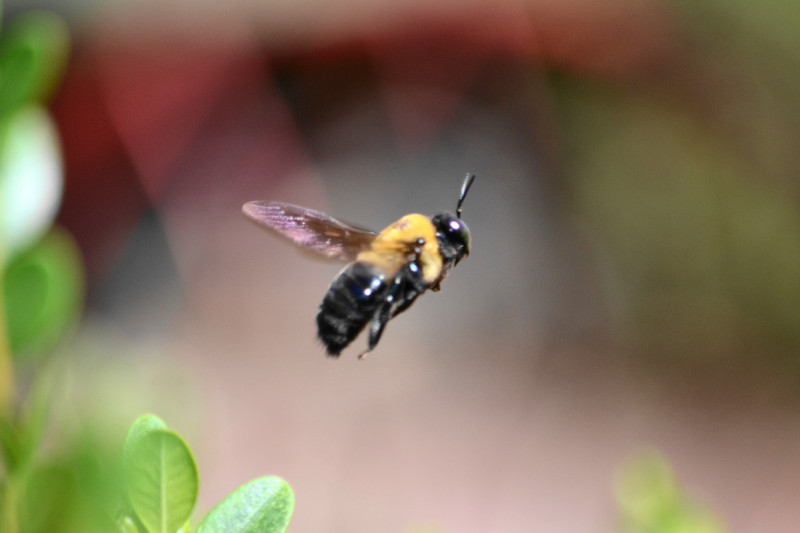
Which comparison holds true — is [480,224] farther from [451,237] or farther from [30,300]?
[30,300]

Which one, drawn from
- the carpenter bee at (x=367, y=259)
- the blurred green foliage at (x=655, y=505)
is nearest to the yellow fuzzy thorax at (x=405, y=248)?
the carpenter bee at (x=367, y=259)

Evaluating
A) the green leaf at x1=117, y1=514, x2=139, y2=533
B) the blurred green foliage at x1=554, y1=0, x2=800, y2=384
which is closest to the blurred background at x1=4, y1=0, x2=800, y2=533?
the blurred green foliage at x1=554, y1=0, x2=800, y2=384

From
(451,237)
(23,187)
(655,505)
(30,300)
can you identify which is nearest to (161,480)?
(30,300)

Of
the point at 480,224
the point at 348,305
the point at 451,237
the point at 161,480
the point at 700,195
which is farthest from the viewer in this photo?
the point at 480,224

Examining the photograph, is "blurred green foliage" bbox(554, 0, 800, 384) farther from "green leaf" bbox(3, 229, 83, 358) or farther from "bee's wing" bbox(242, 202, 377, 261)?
"green leaf" bbox(3, 229, 83, 358)

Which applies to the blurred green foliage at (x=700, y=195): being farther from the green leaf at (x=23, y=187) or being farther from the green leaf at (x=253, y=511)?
the green leaf at (x=253, y=511)

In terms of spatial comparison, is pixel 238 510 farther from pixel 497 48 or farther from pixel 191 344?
pixel 497 48
